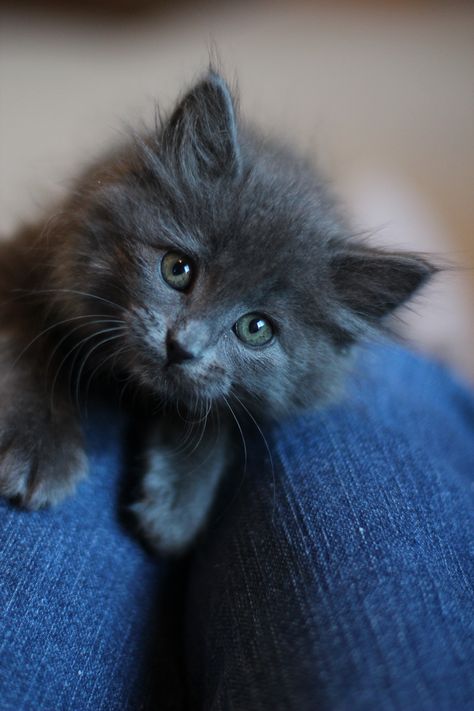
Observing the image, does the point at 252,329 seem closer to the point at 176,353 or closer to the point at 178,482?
the point at 176,353

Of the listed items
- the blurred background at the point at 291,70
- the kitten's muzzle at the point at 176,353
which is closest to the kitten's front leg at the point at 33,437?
the kitten's muzzle at the point at 176,353

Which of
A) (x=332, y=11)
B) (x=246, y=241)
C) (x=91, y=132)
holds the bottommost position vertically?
(x=91, y=132)

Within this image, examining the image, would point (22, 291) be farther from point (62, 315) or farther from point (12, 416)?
point (12, 416)

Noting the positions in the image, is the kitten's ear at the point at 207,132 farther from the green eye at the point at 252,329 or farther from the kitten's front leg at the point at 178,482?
the kitten's front leg at the point at 178,482

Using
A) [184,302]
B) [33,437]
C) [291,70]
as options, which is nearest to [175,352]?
[184,302]

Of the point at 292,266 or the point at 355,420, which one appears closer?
the point at 292,266

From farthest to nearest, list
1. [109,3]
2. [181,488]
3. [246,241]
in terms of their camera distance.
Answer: [109,3]
[181,488]
[246,241]

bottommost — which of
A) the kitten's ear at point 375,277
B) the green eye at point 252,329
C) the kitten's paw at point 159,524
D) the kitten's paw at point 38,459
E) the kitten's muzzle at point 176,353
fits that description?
the kitten's paw at point 159,524

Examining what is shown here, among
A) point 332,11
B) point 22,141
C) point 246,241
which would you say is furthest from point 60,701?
point 332,11
